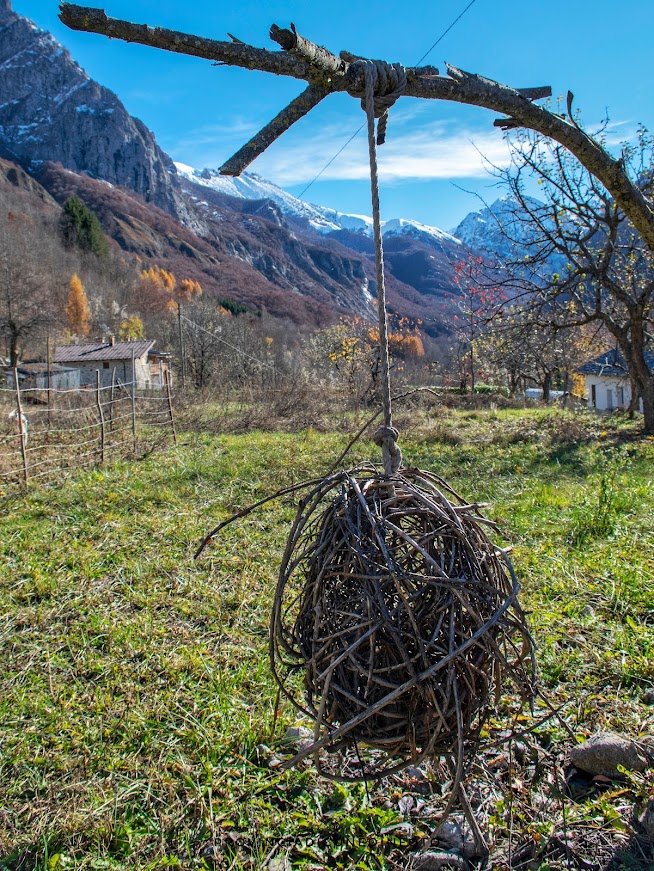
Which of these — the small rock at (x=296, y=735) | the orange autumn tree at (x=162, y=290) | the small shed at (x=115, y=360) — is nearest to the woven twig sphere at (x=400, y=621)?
the small rock at (x=296, y=735)

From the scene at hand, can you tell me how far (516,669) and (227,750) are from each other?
1820mm

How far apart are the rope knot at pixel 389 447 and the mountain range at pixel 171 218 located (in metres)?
66.9

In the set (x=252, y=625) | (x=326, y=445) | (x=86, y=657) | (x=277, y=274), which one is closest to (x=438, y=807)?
(x=252, y=625)

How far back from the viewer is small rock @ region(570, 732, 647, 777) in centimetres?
241

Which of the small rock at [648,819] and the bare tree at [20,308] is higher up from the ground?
the bare tree at [20,308]

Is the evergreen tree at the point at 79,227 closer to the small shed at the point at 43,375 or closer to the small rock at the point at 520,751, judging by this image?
the small shed at the point at 43,375

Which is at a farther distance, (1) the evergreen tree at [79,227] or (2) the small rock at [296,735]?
(1) the evergreen tree at [79,227]

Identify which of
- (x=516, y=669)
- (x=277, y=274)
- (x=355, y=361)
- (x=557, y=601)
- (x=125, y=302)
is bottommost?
(x=557, y=601)

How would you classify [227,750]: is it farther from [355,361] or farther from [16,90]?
[16,90]

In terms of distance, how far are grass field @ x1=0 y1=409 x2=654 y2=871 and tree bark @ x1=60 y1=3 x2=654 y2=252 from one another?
2453 mm

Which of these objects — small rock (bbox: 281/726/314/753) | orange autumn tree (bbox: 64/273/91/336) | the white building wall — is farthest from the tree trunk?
orange autumn tree (bbox: 64/273/91/336)

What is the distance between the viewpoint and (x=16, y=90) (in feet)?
477

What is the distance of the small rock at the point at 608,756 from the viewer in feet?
7.91

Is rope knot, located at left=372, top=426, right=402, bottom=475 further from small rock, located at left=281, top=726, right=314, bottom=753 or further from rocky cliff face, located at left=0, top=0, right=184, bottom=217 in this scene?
rocky cliff face, located at left=0, top=0, right=184, bottom=217
